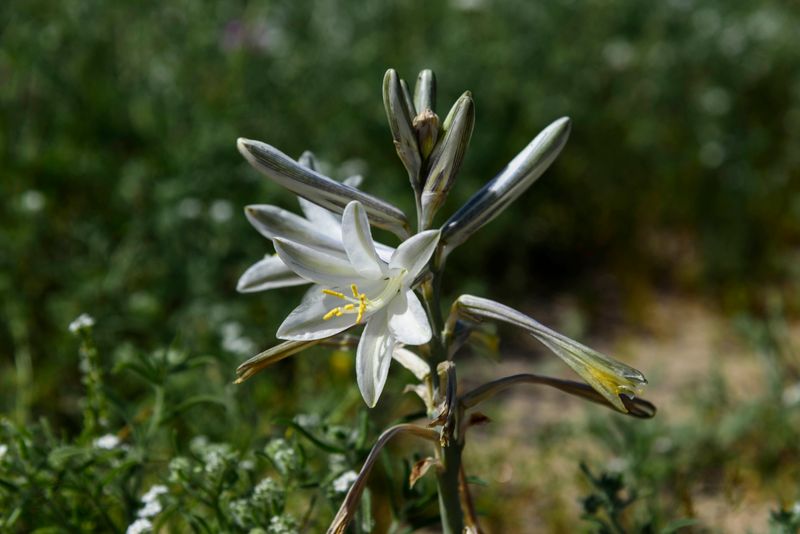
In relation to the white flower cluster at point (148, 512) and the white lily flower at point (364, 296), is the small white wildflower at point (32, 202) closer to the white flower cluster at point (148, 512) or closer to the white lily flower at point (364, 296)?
the white flower cluster at point (148, 512)

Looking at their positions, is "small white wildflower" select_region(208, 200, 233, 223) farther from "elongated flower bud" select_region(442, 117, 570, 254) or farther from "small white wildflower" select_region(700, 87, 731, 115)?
"small white wildflower" select_region(700, 87, 731, 115)

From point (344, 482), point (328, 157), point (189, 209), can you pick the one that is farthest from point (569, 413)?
point (344, 482)

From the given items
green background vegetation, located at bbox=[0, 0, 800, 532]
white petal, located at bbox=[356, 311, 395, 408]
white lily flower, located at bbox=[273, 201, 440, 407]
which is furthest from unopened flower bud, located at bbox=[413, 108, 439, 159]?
green background vegetation, located at bbox=[0, 0, 800, 532]

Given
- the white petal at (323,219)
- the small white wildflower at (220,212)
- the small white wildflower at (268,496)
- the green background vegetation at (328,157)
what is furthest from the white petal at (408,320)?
the small white wildflower at (220,212)

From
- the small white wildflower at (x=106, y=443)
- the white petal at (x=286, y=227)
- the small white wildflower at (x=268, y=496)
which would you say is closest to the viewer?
the white petal at (x=286, y=227)

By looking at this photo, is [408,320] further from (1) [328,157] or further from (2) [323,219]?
(1) [328,157]

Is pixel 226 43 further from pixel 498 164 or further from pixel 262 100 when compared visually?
pixel 498 164
